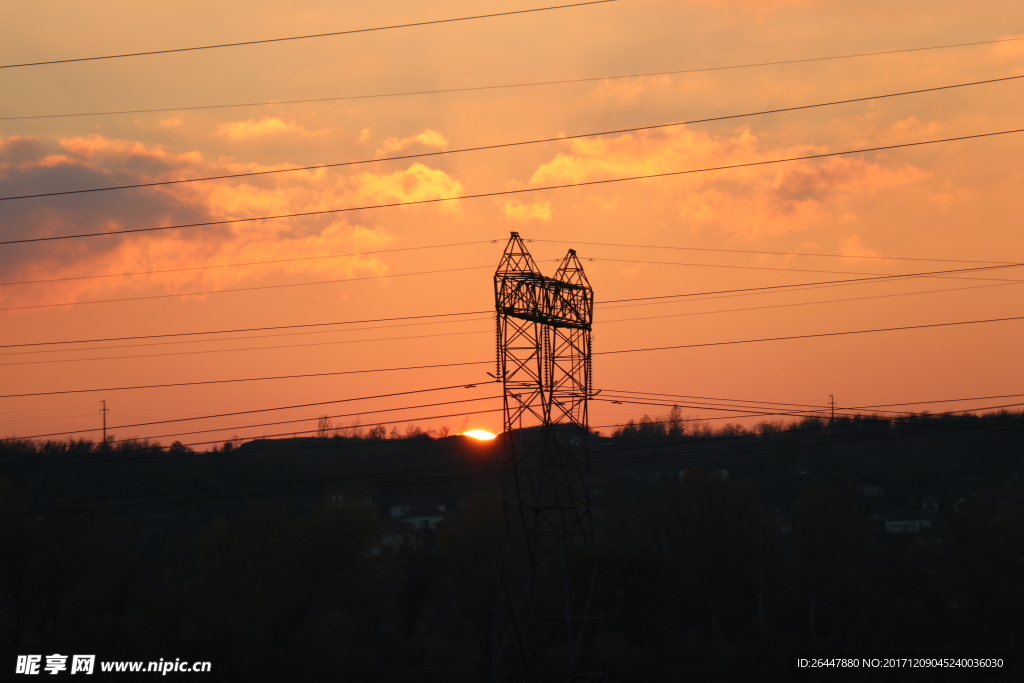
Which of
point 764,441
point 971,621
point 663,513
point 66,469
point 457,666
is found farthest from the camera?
point 764,441

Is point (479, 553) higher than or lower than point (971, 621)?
higher

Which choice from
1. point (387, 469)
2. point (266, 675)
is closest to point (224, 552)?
point (266, 675)

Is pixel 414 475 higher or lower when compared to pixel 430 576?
higher

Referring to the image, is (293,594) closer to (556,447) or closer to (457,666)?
(457,666)

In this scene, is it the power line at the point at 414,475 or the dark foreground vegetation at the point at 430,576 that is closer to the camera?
the dark foreground vegetation at the point at 430,576

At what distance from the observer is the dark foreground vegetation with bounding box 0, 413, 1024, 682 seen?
56.7 metres

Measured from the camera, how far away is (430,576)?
8175 centimetres

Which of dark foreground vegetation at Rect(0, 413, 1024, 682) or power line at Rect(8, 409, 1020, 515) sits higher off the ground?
power line at Rect(8, 409, 1020, 515)

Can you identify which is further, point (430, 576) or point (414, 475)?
point (414, 475)

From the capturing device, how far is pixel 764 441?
136250 mm

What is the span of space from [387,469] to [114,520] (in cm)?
5185

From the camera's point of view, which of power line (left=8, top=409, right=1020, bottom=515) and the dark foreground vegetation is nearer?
the dark foreground vegetation

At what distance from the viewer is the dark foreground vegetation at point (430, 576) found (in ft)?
186

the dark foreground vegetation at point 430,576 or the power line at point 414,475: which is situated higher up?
the power line at point 414,475
